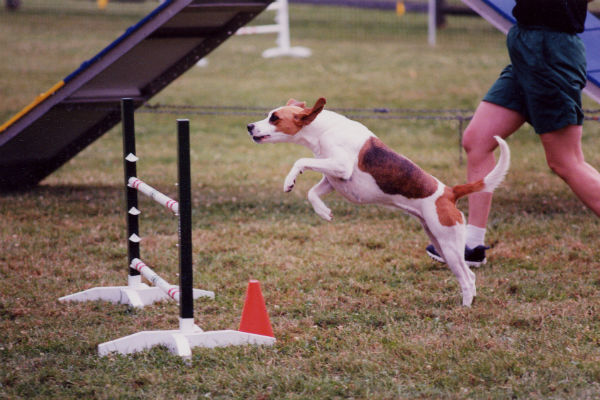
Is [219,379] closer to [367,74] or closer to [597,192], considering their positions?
[597,192]

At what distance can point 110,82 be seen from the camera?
6711 millimetres

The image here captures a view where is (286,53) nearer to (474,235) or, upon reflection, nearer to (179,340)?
(474,235)

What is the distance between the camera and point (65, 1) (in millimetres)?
32438

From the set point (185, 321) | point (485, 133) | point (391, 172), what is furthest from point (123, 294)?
point (485, 133)

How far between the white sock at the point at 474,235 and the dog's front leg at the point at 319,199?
125 cm

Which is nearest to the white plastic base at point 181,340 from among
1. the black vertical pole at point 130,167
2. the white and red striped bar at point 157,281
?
the white and red striped bar at point 157,281

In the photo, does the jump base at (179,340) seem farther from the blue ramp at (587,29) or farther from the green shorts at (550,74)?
the blue ramp at (587,29)

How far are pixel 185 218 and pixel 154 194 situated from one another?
0.62 metres

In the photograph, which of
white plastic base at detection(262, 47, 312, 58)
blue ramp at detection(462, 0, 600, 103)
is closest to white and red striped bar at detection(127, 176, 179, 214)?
blue ramp at detection(462, 0, 600, 103)

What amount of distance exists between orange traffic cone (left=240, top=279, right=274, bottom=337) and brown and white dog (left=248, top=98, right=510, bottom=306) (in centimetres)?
55

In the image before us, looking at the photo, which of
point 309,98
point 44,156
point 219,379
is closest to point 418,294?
point 219,379

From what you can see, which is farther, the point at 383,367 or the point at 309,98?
the point at 309,98

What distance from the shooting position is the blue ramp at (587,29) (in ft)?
17.5

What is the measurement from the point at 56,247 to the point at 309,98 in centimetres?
742
